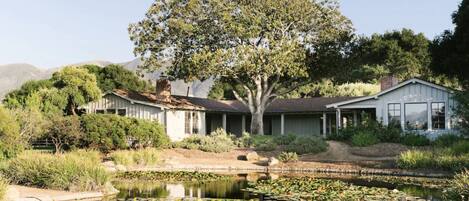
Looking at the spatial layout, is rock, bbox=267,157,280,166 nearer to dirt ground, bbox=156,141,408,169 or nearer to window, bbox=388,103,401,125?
dirt ground, bbox=156,141,408,169

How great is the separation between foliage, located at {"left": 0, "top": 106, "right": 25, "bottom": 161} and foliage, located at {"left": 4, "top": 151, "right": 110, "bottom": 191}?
81 cm

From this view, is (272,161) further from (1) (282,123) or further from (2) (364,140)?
(1) (282,123)

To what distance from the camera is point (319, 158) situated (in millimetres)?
27297

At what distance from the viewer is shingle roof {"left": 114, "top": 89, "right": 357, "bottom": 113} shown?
38.5 m

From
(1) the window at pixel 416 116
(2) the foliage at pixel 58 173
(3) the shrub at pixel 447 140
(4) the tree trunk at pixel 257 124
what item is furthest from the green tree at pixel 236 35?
(2) the foliage at pixel 58 173

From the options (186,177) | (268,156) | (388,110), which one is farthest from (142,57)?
(186,177)

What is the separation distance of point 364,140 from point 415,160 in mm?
6441

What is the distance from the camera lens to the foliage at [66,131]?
26203 mm

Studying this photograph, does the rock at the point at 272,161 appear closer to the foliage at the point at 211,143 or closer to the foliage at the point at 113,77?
the foliage at the point at 211,143

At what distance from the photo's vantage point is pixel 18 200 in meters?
13.4

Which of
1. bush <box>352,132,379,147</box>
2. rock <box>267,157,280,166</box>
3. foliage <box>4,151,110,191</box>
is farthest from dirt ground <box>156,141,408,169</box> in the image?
foliage <box>4,151,110,191</box>

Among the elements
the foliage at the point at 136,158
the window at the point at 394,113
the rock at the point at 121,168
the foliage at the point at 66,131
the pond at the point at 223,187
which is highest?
the window at the point at 394,113

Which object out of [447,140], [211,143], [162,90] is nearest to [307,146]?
[211,143]

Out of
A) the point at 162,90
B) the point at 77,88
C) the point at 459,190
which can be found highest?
the point at 77,88
